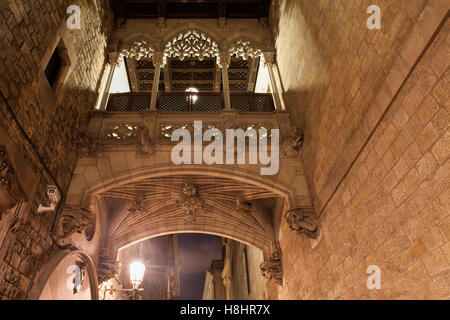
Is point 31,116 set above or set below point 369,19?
below

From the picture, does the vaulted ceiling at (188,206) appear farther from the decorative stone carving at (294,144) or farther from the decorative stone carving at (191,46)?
the decorative stone carving at (191,46)

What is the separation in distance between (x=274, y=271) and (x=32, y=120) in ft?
18.5

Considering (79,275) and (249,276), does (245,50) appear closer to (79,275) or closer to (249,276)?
(79,275)

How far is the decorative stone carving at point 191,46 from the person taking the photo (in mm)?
7910

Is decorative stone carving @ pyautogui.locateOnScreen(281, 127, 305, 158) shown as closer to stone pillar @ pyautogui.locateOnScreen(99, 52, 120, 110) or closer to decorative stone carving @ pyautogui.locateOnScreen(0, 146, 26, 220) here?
stone pillar @ pyautogui.locateOnScreen(99, 52, 120, 110)

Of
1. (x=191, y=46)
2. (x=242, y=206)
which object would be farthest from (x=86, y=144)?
(x=191, y=46)

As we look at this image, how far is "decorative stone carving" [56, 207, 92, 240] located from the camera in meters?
4.75

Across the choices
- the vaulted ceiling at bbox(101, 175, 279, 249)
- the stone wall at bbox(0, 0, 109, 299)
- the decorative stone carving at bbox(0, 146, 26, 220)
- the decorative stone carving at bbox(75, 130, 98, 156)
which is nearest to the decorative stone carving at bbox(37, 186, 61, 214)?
the stone wall at bbox(0, 0, 109, 299)

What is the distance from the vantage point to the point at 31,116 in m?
4.15

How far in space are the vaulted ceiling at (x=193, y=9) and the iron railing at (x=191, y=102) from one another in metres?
2.83

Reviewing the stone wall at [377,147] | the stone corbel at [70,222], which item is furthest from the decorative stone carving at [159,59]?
the stone corbel at [70,222]
